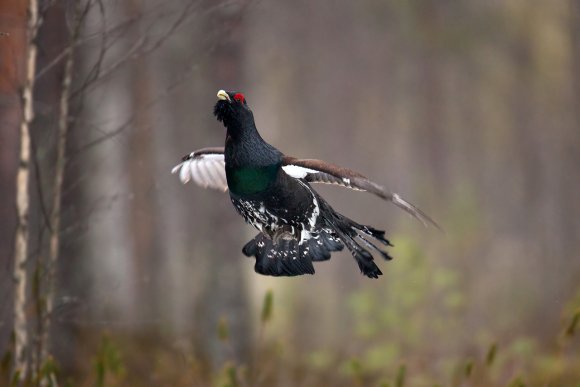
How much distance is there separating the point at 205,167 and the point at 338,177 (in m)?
0.86

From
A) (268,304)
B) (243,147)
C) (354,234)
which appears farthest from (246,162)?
(268,304)

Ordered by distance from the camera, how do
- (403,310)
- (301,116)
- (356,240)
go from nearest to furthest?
(356,240) < (403,310) < (301,116)

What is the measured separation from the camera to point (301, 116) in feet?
46.8

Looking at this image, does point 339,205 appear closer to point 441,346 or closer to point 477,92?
point 477,92

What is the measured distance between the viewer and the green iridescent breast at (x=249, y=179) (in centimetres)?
268

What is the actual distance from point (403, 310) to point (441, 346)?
0.80 metres

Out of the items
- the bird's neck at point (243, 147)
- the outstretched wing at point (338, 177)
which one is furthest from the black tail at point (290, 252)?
the bird's neck at point (243, 147)

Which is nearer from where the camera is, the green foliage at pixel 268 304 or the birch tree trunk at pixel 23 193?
the green foliage at pixel 268 304

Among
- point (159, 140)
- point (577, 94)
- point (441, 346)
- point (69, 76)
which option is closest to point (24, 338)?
point (69, 76)

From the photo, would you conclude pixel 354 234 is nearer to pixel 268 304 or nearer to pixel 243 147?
pixel 243 147

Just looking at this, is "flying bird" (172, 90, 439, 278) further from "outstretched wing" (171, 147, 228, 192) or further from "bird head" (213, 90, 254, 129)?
"outstretched wing" (171, 147, 228, 192)

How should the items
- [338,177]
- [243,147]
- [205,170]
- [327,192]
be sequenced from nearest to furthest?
[338,177], [243,147], [205,170], [327,192]

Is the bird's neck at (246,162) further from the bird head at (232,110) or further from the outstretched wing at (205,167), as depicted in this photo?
the outstretched wing at (205,167)

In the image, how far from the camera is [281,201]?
9.05ft
